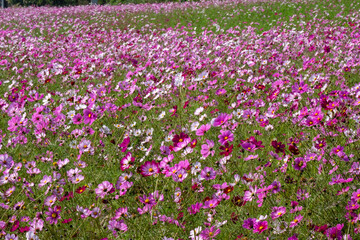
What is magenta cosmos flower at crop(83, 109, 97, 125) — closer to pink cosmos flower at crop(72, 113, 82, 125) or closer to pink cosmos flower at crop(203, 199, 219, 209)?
pink cosmos flower at crop(72, 113, 82, 125)

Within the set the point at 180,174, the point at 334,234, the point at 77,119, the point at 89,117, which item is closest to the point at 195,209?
the point at 180,174

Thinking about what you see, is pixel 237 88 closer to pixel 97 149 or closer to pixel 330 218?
pixel 97 149

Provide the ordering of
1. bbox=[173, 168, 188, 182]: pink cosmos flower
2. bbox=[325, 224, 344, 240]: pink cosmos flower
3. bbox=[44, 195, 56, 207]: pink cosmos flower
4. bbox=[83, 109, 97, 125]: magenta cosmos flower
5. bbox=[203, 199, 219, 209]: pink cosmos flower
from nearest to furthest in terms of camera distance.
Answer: bbox=[325, 224, 344, 240]: pink cosmos flower, bbox=[203, 199, 219, 209]: pink cosmos flower, bbox=[173, 168, 188, 182]: pink cosmos flower, bbox=[44, 195, 56, 207]: pink cosmos flower, bbox=[83, 109, 97, 125]: magenta cosmos flower

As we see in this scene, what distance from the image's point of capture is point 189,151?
1886 mm

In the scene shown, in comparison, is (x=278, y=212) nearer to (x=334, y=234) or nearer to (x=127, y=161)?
(x=334, y=234)

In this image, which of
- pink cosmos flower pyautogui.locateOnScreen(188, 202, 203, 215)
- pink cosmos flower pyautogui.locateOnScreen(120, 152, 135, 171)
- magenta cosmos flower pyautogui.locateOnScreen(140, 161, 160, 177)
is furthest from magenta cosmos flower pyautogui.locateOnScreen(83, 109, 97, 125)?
pink cosmos flower pyautogui.locateOnScreen(188, 202, 203, 215)

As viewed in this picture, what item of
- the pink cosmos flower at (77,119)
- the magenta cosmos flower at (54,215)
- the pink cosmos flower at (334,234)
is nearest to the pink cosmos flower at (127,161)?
the magenta cosmos flower at (54,215)

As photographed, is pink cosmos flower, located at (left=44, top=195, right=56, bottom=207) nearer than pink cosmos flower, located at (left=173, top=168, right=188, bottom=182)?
No

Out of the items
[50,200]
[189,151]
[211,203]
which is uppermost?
[189,151]

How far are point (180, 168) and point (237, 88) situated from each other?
208cm

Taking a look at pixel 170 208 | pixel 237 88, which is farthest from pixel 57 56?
pixel 170 208

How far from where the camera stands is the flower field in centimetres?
171

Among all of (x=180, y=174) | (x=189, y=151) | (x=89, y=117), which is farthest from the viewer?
(x=89, y=117)

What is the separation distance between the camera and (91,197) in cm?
237
